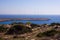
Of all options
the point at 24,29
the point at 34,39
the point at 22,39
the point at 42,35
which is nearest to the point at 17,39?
the point at 22,39

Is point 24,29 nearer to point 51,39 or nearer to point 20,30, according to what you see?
point 20,30

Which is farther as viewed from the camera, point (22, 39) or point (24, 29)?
point (24, 29)

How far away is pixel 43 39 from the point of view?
756 inches

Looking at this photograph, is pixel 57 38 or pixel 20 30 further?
pixel 20 30

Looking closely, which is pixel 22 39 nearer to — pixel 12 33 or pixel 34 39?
pixel 34 39

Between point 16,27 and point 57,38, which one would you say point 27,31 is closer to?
point 16,27

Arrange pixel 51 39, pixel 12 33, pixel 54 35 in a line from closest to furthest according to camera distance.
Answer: pixel 51 39
pixel 54 35
pixel 12 33

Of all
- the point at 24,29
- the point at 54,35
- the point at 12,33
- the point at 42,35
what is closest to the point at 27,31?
the point at 24,29

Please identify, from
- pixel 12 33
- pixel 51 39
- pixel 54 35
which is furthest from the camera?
pixel 12 33

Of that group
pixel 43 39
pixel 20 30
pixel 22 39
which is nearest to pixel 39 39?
pixel 43 39

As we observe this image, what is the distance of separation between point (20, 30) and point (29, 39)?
562cm

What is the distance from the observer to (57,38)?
62.6ft

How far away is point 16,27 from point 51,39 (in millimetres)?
7865

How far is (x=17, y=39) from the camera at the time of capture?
19125 millimetres
